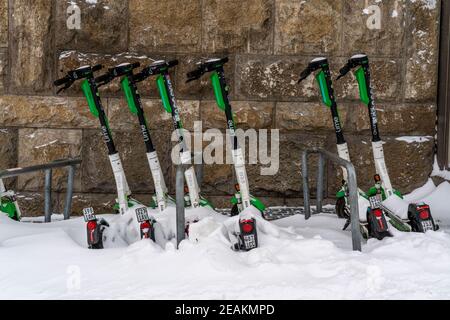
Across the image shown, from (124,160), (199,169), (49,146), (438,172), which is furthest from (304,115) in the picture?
(49,146)

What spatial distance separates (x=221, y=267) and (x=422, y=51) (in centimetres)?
349

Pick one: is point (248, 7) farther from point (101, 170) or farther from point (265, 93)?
point (101, 170)

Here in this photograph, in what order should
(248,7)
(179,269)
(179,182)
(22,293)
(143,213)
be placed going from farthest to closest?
1. (248,7)
2. (143,213)
3. (179,182)
4. (179,269)
5. (22,293)

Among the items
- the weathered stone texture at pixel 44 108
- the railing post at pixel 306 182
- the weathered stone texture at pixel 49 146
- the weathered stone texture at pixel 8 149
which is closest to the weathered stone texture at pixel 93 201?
the weathered stone texture at pixel 49 146

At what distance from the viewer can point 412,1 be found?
20.9 feet

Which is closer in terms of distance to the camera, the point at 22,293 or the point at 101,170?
the point at 22,293

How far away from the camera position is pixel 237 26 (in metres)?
6.35

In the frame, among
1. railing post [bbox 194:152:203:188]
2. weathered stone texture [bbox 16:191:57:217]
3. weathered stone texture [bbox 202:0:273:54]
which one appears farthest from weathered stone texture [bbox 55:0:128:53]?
weathered stone texture [bbox 16:191:57:217]

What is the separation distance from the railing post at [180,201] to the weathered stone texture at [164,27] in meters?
2.25

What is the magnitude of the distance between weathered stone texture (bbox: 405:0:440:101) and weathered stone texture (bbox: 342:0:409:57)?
0.11 metres

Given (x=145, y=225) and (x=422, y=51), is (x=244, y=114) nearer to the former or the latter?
(x=422, y=51)

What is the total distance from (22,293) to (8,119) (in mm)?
3029

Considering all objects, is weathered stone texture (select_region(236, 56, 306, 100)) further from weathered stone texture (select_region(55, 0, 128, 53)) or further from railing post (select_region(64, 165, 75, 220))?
railing post (select_region(64, 165, 75, 220))

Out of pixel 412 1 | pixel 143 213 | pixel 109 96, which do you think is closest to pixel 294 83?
pixel 412 1
